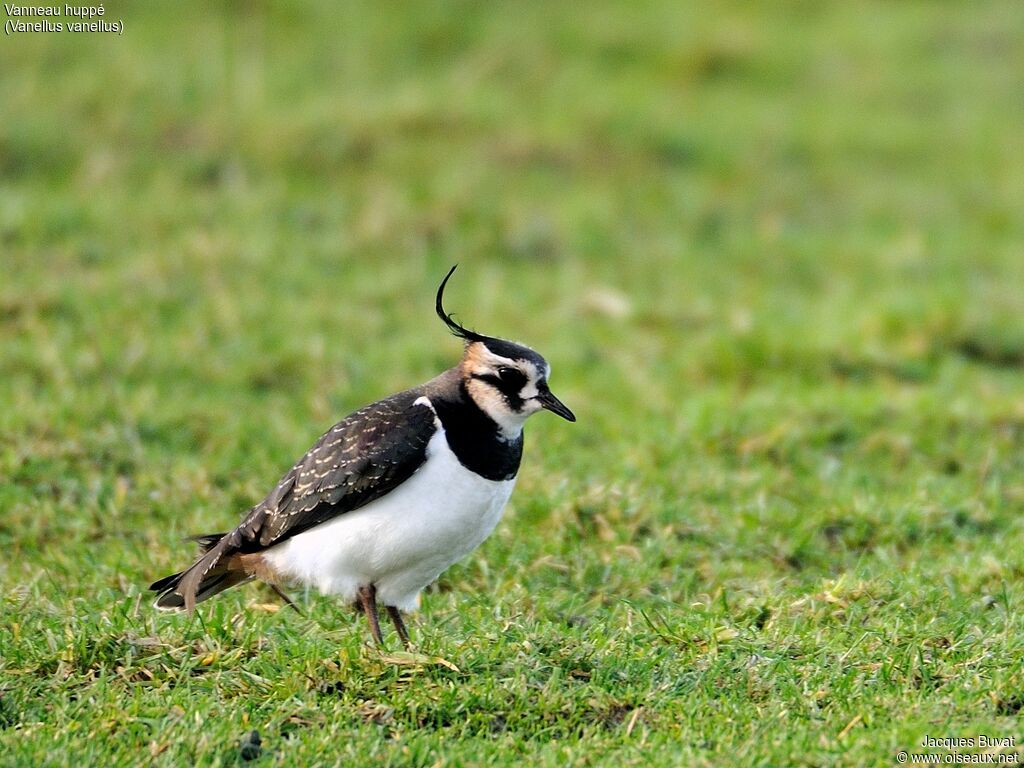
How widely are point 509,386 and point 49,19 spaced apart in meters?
7.82

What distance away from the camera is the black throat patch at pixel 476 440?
4.62m

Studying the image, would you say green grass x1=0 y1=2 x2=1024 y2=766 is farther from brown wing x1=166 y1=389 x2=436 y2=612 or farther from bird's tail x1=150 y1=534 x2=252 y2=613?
brown wing x1=166 y1=389 x2=436 y2=612

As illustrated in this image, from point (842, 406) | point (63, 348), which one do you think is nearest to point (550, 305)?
point (842, 406)

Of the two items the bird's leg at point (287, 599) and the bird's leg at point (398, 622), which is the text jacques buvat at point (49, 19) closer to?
the bird's leg at point (287, 599)

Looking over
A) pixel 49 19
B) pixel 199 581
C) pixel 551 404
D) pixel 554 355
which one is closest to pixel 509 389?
pixel 551 404

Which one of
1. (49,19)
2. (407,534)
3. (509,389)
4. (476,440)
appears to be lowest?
(407,534)

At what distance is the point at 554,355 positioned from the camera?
8.24 meters

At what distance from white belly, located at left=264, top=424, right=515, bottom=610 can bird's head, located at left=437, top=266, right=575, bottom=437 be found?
7.8 inches

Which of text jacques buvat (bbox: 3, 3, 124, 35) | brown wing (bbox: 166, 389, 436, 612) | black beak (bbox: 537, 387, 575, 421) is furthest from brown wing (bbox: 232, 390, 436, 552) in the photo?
text jacques buvat (bbox: 3, 3, 124, 35)

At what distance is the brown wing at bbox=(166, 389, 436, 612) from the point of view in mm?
4645

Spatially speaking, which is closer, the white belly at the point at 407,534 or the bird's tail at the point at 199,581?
the white belly at the point at 407,534

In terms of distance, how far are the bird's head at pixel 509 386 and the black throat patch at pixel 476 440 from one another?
32 mm

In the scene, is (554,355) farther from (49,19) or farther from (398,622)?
(49,19)

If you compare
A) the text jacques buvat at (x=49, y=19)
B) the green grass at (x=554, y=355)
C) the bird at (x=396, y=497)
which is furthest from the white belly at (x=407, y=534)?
the text jacques buvat at (x=49, y=19)
